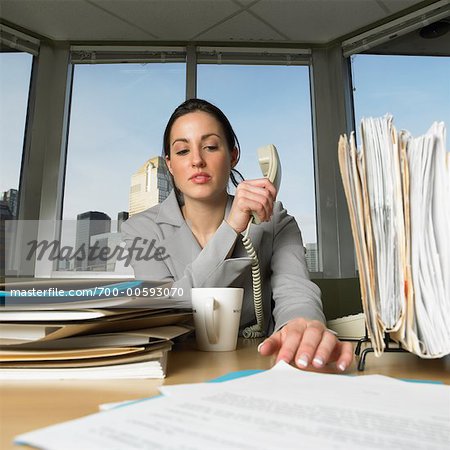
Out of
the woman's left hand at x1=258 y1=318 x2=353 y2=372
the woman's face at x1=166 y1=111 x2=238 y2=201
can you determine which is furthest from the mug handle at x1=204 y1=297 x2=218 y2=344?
the woman's face at x1=166 y1=111 x2=238 y2=201

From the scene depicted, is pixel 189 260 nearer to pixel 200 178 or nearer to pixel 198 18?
pixel 200 178

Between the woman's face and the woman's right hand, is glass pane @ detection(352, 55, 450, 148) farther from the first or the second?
the woman's right hand

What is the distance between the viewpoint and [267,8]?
2664 millimetres

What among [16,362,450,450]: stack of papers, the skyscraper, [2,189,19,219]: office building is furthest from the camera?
the skyscraper

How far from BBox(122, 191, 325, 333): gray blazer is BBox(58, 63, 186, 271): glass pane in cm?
158

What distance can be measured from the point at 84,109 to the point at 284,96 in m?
1.50

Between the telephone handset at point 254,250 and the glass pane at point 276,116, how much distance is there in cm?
190

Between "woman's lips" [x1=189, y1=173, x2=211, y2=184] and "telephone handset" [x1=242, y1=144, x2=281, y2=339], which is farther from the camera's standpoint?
"woman's lips" [x1=189, y1=173, x2=211, y2=184]

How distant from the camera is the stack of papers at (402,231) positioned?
1.31ft

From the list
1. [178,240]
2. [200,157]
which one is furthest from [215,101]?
[178,240]

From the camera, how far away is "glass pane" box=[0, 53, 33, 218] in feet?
9.03

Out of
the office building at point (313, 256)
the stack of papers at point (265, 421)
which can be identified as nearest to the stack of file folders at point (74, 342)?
the stack of papers at point (265, 421)

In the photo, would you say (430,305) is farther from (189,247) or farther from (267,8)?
(267,8)

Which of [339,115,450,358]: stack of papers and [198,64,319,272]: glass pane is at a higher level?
[198,64,319,272]: glass pane
